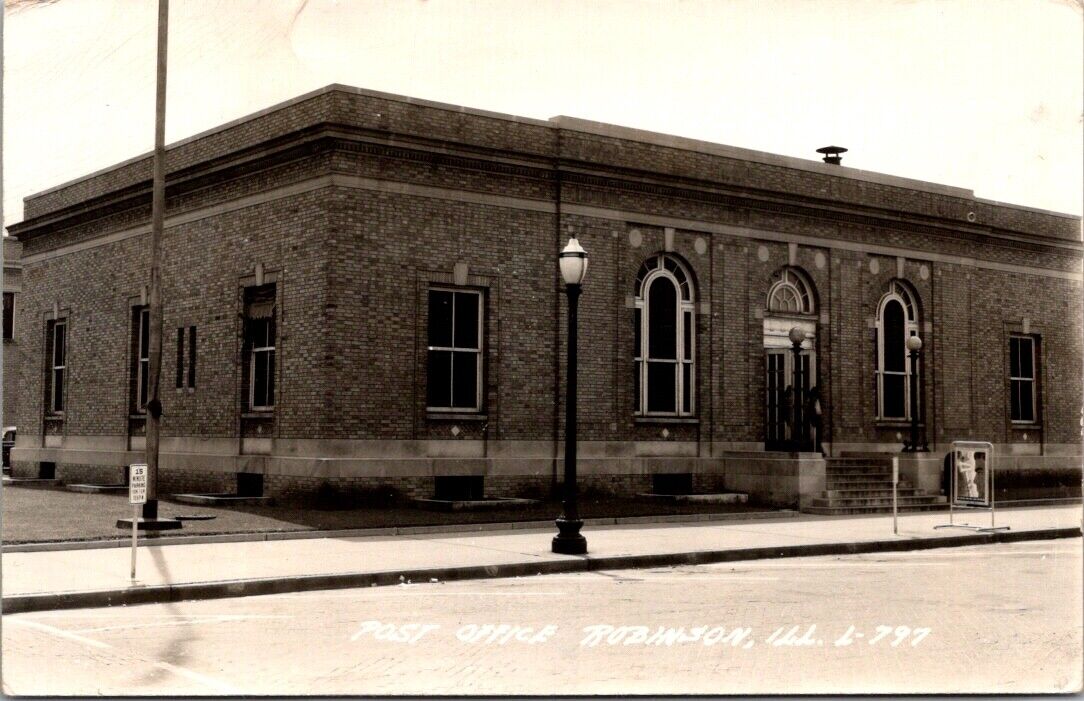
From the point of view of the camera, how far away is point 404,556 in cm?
1545

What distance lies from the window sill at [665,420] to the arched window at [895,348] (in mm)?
5878

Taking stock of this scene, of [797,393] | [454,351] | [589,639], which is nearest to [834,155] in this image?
[797,393]

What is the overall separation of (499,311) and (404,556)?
925 centimetres

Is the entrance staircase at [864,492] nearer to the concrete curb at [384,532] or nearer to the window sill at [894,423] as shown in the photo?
the concrete curb at [384,532]

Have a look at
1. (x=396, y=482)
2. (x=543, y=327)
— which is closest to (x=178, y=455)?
(x=396, y=482)

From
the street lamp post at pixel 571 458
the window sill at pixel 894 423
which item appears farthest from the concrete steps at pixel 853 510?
the street lamp post at pixel 571 458

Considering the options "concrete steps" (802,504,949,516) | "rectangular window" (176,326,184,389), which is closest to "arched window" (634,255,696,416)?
"concrete steps" (802,504,949,516)

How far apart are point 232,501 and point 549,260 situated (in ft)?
25.2

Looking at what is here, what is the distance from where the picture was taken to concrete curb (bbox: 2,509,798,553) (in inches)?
619

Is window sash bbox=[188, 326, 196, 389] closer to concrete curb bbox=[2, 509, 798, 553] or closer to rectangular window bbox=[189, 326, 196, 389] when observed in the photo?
Answer: rectangular window bbox=[189, 326, 196, 389]

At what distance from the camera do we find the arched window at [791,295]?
28.3 metres

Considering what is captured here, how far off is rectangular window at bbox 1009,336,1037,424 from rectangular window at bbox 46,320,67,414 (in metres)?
24.5

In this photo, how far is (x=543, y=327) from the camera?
2462 cm

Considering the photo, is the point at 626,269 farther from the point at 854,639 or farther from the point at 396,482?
the point at 854,639
